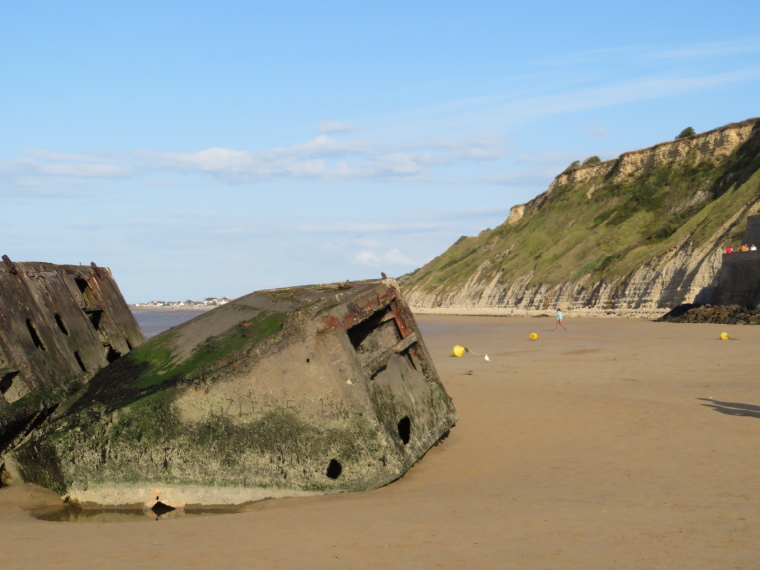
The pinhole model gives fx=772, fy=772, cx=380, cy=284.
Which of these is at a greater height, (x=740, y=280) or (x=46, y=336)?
(x=46, y=336)

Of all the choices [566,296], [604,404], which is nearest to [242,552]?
[604,404]

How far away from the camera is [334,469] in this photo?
24.1ft

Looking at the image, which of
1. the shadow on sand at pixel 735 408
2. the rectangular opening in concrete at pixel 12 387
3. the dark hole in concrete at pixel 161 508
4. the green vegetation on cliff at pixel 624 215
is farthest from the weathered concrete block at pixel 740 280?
the rectangular opening in concrete at pixel 12 387

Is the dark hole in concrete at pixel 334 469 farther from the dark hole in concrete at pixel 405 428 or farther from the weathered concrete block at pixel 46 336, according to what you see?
the weathered concrete block at pixel 46 336

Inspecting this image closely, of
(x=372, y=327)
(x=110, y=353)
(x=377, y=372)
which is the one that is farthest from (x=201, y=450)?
(x=110, y=353)

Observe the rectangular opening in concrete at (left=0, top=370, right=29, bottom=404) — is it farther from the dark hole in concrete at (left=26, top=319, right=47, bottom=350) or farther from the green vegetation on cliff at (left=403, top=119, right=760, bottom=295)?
the green vegetation on cliff at (left=403, top=119, right=760, bottom=295)

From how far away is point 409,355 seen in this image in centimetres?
914

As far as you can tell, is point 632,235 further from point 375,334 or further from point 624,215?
point 375,334

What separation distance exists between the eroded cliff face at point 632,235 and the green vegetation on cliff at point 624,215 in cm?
10

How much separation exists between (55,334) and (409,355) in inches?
176

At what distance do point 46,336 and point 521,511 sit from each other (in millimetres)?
6191

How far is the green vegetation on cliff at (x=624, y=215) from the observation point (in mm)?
47500

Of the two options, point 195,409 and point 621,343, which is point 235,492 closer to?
point 195,409

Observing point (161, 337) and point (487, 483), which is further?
point (161, 337)
